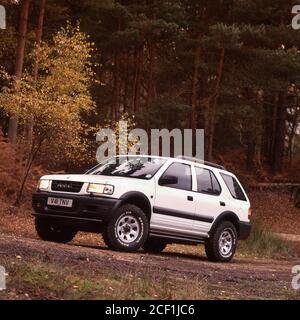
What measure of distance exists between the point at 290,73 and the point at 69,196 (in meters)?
19.7

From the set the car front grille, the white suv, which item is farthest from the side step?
the car front grille

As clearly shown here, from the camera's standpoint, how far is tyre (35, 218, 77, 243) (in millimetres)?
12172

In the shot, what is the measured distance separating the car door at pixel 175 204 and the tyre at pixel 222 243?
0.63 m

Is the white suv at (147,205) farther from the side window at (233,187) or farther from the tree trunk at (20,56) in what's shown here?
the tree trunk at (20,56)

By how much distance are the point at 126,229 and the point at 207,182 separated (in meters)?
2.45

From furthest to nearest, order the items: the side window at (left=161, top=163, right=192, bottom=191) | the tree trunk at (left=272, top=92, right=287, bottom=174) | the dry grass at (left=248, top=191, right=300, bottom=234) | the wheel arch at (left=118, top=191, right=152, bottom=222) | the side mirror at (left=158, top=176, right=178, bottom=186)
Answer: the tree trunk at (left=272, top=92, right=287, bottom=174), the dry grass at (left=248, top=191, right=300, bottom=234), the side window at (left=161, top=163, right=192, bottom=191), the side mirror at (left=158, top=176, right=178, bottom=186), the wheel arch at (left=118, top=191, right=152, bottom=222)

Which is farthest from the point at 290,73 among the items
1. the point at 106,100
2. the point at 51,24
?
the point at 106,100

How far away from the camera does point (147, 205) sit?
11.7 m

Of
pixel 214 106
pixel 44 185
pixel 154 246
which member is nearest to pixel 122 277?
pixel 44 185

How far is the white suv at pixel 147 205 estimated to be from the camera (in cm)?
1117

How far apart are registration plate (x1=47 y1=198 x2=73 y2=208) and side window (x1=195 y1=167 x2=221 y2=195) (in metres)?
2.78

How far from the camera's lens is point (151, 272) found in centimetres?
875

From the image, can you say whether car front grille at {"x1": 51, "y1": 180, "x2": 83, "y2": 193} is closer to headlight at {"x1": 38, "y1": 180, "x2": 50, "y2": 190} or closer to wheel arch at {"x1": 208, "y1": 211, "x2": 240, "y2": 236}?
headlight at {"x1": 38, "y1": 180, "x2": 50, "y2": 190}
